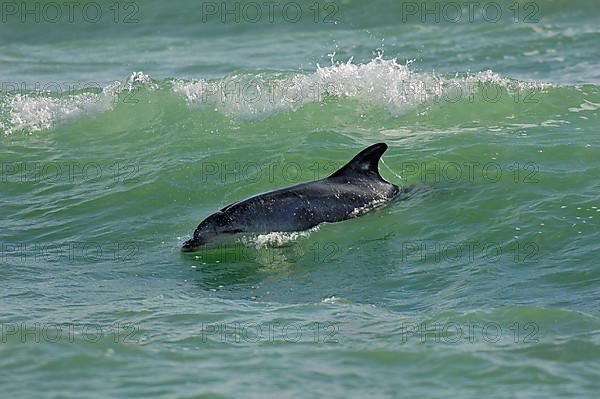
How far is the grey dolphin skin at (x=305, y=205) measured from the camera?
34.4 feet

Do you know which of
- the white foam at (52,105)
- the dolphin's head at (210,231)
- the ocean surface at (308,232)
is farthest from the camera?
the white foam at (52,105)

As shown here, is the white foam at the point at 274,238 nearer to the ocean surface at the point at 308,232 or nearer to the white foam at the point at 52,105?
the ocean surface at the point at 308,232

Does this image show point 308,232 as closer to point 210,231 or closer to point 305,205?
point 305,205

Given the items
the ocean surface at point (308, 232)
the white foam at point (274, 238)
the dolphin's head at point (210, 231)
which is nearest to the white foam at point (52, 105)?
the ocean surface at point (308, 232)

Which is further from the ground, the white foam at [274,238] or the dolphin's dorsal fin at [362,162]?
the dolphin's dorsal fin at [362,162]

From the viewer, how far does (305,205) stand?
35.2 feet

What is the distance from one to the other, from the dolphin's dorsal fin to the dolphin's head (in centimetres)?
133

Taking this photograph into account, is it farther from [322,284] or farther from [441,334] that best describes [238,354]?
[322,284]

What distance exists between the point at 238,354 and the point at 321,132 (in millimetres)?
7272

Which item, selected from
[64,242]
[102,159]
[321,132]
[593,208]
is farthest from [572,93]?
[64,242]

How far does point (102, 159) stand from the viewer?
14453mm

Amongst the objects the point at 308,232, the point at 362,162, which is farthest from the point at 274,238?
the point at 362,162

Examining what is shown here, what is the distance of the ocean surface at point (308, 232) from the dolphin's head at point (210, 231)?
0.41ft

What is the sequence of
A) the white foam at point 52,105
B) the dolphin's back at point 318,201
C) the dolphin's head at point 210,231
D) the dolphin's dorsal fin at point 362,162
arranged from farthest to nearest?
1. the white foam at point 52,105
2. the dolphin's dorsal fin at point 362,162
3. the dolphin's back at point 318,201
4. the dolphin's head at point 210,231
